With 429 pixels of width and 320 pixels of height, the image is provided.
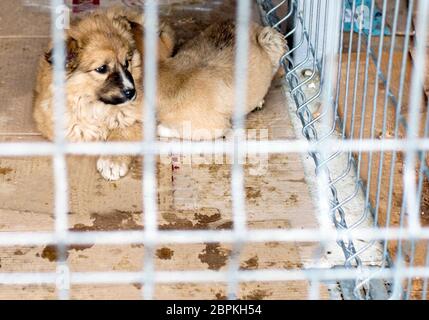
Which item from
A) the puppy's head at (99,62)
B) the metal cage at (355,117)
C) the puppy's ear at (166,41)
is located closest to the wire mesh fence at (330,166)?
the metal cage at (355,117)

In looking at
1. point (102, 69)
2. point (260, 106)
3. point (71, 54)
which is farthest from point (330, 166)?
point (71, 54)

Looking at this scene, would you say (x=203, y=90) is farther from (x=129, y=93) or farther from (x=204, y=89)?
(x=129, y=93)

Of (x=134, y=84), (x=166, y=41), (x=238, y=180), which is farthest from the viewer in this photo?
(x=166, y=41)

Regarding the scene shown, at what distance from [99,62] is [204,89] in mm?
476

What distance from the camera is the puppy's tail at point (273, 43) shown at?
12.7 feet

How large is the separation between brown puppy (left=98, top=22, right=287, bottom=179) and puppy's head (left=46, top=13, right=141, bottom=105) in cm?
18

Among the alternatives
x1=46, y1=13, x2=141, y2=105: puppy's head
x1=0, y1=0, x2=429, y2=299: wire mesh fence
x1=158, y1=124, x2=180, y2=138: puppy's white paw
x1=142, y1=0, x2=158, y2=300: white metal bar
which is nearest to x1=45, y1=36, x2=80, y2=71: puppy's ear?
x1=46, y1=13, x2=141, y2=105: puppy's head

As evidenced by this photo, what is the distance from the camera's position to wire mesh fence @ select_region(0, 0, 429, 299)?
7.59 ft

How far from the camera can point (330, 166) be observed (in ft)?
11.4

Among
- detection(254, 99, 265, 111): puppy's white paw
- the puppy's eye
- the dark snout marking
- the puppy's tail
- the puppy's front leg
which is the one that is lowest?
the puppy's front leg

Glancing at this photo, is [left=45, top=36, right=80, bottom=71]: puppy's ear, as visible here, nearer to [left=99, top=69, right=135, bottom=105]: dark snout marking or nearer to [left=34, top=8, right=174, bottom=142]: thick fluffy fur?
[left=34, top=8, right=174, bottom=142]: thick fluffy fur

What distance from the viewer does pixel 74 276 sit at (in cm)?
257

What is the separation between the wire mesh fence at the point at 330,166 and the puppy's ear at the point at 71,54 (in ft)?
0.38

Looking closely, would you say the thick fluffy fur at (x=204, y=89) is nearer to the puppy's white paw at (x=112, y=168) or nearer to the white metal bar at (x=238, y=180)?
the white metal bar at (x=238, y=180)
